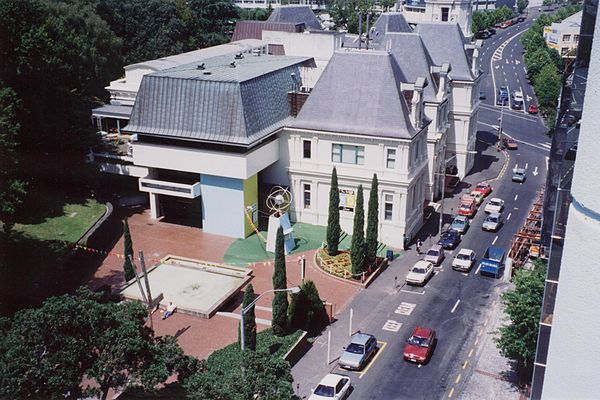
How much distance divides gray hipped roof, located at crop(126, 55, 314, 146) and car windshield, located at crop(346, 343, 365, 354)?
2010 cm

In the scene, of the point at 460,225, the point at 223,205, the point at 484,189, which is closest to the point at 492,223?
the point at 460,225

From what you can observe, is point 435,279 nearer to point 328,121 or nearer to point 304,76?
point 328,121

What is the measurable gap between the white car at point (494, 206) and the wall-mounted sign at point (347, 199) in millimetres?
15997

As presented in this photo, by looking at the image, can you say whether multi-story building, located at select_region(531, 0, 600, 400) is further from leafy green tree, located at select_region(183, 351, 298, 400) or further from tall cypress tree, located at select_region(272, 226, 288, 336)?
tall cypress tree, located at select_region(272, 226, 288, 336)

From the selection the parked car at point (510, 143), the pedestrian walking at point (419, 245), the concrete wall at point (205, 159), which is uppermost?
the concrete wall at point (205, 159)

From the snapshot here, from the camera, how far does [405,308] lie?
4506 centimetres

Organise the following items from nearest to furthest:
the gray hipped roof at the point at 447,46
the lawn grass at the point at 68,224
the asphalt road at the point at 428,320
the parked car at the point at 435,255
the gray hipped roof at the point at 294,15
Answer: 1. the asphalt road at the point at 428,320
2. the lawn grass at the point at 68,224
3. the parked car at the point at 435,255
4. the gray hipped roof at the point at 447,46
5. the gray hipped roof at the point at 294,15

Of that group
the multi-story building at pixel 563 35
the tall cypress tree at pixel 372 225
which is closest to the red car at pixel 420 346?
the tall cypress tree at pixel 372 225

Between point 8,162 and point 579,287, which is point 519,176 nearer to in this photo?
point 8,162

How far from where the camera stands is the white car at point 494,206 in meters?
63.0

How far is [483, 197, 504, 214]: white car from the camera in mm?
63044

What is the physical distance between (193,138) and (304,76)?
49.6 feet

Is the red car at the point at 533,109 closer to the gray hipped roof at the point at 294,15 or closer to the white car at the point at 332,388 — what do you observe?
the gray hipped roof at the point at 294,15

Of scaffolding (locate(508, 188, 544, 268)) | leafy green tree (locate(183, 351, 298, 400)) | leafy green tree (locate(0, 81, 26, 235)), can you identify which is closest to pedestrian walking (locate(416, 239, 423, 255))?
scaffolding (locate(508, 188, 544, 268))
